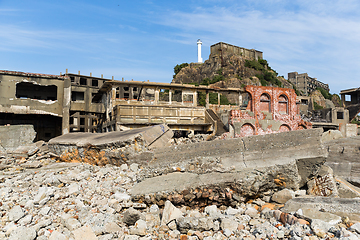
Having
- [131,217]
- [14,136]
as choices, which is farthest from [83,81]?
[131,217]

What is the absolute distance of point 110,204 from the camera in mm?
4098

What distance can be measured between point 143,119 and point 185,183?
1390cm

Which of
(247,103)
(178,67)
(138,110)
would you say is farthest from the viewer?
(178,67)

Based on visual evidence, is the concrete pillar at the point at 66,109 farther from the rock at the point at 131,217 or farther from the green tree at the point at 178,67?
the green tree at the point at 178,67

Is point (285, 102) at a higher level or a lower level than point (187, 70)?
lower

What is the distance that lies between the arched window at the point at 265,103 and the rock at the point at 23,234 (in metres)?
15.2

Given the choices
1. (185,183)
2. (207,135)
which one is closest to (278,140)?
(185,183)

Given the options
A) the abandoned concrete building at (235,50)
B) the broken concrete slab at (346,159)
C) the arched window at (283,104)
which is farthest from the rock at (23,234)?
the abandoned concrete building at (235,50)

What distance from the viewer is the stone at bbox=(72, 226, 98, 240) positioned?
3.31m

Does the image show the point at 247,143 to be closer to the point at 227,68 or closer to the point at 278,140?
the point at 278,140

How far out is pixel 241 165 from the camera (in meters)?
4.62

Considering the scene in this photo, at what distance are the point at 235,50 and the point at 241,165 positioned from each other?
170 ft

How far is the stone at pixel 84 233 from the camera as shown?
3309 mm

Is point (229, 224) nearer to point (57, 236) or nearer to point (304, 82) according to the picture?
point (57, 236)
